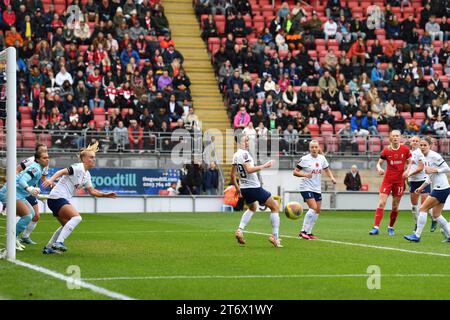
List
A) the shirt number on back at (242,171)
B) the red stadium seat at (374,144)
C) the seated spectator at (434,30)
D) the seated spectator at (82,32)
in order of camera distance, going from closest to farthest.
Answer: the shirt number on back at (242,171) < the red stadium seat at (374,144) < the seated spectator at (82,32) < the seated spectator at (434,30)

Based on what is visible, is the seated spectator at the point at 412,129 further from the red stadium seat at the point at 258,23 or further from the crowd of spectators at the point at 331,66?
the red stadium seat at the point at 258,23

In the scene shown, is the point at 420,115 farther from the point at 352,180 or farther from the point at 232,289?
the point at 232,289

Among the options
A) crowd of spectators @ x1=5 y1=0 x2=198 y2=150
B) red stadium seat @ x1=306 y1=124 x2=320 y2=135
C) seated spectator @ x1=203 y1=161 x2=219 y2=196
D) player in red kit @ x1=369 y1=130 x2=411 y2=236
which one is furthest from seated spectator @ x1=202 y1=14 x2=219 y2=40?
player in red kit @ x1=369 y1=130 x2=411 y2=236

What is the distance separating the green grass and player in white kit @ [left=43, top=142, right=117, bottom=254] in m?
0.32

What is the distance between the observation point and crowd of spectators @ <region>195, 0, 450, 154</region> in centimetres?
3900

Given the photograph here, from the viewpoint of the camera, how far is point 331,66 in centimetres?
4181

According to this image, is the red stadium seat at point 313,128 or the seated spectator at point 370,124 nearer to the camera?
the red stadium seat at point 313,128

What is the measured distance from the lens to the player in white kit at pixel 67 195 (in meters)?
16.3

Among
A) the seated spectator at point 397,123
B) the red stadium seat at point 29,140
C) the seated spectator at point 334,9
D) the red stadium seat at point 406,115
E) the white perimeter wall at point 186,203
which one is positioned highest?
the seated spectator at point 334,9

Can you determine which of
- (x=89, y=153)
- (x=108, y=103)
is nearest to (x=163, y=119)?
(x=108, y=103)

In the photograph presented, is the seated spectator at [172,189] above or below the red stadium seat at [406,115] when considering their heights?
below

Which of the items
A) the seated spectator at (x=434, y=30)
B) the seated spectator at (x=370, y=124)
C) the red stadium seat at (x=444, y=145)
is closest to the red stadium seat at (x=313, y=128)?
the seated spectator at (x=370, y=124)

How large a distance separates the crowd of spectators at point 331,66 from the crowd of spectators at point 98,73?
2.58m
